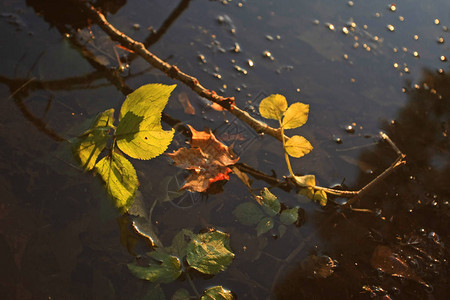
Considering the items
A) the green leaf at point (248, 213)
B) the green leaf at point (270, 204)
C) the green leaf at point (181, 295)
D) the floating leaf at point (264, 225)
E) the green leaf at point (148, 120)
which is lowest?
the green leaf at point (181, 295)

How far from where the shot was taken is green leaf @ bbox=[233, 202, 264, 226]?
1363 mm

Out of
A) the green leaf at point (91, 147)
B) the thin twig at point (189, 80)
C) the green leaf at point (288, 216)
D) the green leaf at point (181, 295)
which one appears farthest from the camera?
the thin twig at point (189, 80)

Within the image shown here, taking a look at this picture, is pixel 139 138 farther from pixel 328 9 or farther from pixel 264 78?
pixel 328 9

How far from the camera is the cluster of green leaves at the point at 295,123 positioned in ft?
4.76

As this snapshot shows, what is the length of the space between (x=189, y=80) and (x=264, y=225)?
0.68m

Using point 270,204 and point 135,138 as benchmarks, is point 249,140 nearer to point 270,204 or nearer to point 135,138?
point 270,204

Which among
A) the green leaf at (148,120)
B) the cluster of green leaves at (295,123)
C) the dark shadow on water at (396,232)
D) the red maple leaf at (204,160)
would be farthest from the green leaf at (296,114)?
the green leaf at (148,120)

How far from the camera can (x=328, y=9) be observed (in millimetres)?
2236

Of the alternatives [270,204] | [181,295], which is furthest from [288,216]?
[181,295]

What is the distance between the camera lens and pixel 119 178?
1234mm

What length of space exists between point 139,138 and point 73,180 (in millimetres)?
294

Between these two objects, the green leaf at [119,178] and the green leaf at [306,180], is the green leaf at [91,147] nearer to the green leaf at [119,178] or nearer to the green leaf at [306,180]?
the green leaf at [119,178]

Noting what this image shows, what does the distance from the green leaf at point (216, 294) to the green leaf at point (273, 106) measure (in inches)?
25.4

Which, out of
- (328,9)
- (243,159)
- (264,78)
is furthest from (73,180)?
(328,9)
